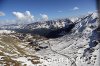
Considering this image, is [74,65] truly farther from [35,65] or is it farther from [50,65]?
[35,65]

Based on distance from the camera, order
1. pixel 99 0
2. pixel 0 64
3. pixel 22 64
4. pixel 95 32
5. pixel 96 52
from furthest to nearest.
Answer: pixel 95 32 → pixel 96 52 → pixel 22 64 → pixel 0 64 → pixel 99 0

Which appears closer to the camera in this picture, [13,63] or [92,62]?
[13,63]

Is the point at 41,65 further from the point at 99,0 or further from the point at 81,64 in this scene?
the point at 99,0

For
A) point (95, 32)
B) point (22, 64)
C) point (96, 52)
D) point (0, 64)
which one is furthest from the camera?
point (95, 32)

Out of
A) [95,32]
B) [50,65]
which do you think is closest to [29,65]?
[50,65]

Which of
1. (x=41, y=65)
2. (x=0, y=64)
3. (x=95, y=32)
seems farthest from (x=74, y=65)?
(x=95, y=32)

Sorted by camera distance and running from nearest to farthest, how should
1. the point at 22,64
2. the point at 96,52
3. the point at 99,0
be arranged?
the point at 99,0
the point at 22,64
the point at 96,52

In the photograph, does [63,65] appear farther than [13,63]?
Yes

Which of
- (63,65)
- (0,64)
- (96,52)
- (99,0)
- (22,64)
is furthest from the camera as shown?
(96,52)

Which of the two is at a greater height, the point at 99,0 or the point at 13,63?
the point at 99,0
